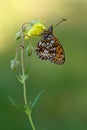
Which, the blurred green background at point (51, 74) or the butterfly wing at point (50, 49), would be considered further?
the blurred green background at point (51, 74)

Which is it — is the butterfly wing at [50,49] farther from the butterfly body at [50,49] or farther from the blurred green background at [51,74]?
the blurred green background at [51,74]

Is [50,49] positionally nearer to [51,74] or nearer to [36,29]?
[36,29]

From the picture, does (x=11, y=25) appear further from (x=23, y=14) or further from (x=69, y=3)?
(x=69, y=3)

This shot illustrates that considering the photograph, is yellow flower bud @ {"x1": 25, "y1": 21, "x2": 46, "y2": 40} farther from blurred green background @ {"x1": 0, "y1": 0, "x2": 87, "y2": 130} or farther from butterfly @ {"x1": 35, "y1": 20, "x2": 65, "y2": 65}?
blurred green background @ {"x1": 0, "y1": 0, "x2": 87, "y2": 130}

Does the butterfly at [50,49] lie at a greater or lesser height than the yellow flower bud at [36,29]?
lesser

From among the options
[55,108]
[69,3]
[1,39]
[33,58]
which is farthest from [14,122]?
[69,3]

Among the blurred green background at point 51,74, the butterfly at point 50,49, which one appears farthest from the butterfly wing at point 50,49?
the blurred green background at point 51,74

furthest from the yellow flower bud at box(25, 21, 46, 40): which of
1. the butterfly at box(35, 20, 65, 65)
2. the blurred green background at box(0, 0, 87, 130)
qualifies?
the blurred green background at box(0, 0, 87, 130)
